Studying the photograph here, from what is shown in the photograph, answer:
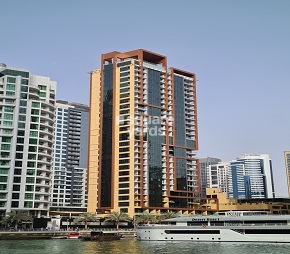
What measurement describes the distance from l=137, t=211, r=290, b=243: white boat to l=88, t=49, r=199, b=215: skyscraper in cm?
4278

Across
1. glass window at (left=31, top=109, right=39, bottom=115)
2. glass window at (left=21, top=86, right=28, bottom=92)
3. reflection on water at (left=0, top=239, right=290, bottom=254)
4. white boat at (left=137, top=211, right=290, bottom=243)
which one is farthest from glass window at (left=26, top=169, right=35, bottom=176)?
reflection on water at (left=0, top=239, right=290, bottom=254)

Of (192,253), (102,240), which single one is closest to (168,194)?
(102,240)

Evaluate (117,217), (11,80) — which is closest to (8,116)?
(11,80)

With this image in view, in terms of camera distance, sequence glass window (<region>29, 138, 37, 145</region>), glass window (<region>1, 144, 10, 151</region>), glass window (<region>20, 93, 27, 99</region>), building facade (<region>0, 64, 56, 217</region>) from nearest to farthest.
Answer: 1. building facade (<region>0, 64, 56, 217</region>)
2. glass window (<region>1, 144, 10, 151</region>)
3. glass window (<region>29, 138, 37, 145</region>)
4. glass window (<region>20, 93, 27, 99</region>)

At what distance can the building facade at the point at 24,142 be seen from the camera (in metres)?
121

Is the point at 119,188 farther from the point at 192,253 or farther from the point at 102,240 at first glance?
the point at 192,253

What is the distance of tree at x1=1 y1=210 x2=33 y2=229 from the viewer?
112m

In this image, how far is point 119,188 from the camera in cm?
14438

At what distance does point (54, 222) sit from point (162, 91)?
228ft

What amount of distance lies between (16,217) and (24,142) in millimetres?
25793

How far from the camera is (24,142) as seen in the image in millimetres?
126250

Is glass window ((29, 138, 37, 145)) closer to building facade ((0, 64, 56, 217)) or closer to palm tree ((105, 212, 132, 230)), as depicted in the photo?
building facade ((0, 64, 56, 217))

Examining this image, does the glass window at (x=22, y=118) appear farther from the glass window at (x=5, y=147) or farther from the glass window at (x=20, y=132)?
the glass window at (x=5, y=147)

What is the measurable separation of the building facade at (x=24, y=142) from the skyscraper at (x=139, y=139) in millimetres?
24539
